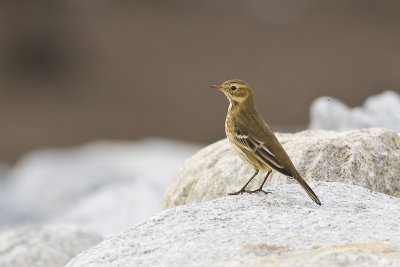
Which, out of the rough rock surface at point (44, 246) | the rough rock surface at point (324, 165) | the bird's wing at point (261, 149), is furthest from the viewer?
the rough rock surface at point (44, 246)

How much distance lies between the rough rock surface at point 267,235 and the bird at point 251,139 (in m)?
0.19

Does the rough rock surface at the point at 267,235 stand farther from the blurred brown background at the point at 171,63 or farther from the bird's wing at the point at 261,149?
the blurred brown background at the point at 171,63

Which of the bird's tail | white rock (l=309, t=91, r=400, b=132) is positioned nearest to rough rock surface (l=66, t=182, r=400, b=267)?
the bird's tail

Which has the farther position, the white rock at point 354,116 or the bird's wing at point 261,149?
the white rock at point 354,116

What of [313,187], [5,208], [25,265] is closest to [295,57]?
[5,208]

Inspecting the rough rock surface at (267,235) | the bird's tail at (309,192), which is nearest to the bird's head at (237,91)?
the rough rock surface at (267,235)

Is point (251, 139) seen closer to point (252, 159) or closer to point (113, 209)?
point (252, 159)

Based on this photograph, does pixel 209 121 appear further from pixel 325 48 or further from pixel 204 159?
pixel 204 159

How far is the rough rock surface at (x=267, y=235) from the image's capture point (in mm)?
5461

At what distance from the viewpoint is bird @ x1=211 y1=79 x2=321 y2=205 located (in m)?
6.82

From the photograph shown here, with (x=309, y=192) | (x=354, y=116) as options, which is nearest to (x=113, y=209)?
(x=354, y=116)

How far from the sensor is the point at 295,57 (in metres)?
24.6

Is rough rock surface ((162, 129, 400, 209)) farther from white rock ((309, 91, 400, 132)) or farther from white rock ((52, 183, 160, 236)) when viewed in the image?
white rock ((52, 183, 160, 236))

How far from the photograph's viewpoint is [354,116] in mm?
10750
